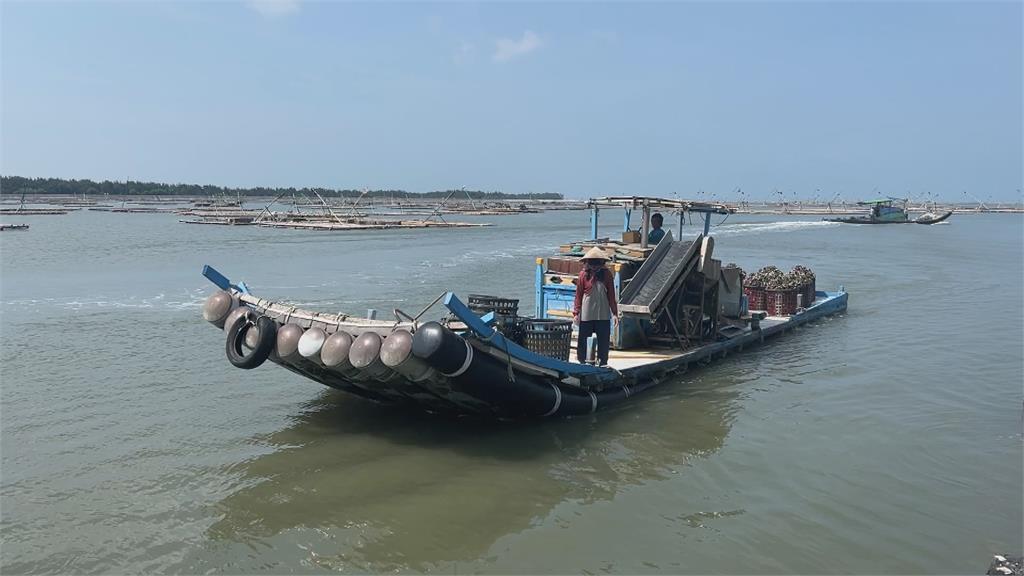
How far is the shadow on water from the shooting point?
6.28 meters

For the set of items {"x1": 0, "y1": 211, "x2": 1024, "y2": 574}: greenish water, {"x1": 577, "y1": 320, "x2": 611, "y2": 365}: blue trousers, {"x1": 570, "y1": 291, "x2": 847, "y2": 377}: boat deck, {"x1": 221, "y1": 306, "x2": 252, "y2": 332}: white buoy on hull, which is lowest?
{"x1": 0, "y1": 211, "x2": 1024, "y2": 574}: greenish water

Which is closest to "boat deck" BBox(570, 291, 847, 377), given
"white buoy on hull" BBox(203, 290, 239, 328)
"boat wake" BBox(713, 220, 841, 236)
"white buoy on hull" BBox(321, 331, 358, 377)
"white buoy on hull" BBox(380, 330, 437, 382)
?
"white buoy on hull" BBox(380, 330, 437, 382)

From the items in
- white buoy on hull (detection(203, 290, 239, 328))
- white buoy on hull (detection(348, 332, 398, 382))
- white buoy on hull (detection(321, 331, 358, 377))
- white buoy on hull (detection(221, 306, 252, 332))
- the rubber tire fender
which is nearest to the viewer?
white buoy on hull (detection(348, 332, 398, 382))

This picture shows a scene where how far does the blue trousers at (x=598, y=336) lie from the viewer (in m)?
9.52

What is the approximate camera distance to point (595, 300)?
368 inches

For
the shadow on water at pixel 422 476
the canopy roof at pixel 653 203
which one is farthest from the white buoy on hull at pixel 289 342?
the canopy roof at pixel 653 203

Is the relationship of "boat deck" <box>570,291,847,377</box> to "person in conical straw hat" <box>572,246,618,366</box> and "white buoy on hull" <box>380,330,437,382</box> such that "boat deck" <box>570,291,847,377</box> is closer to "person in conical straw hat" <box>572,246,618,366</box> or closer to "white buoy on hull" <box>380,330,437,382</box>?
"person in conical straw hat" <box>572,246,618,366</box>

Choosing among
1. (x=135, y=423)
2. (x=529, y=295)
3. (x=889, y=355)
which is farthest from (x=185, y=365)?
(x=889, y=355)

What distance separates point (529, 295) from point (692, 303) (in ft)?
32.1

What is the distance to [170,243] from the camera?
4150cm

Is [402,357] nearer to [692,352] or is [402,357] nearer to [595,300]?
[595,300]

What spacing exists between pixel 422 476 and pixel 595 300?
3286 mm

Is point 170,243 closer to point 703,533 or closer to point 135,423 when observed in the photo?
point 135,423

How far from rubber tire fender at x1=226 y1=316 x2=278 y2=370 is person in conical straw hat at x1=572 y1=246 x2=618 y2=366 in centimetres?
387
